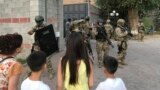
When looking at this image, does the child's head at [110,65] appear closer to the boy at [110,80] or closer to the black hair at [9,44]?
the boy at [110,80]

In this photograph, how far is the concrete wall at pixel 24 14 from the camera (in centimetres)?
1421

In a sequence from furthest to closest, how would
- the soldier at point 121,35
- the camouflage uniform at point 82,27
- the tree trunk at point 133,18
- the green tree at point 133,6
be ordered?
the tree trunk at point 133,18, the green tree at point 133,6, the soldier at point 121,35, the camouflage uniform at point 82,27

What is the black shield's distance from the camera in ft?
33.5

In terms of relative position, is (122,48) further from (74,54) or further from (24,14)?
(74,54)

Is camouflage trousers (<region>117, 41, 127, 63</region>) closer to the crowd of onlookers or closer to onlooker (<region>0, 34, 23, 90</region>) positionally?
the crowd of onlookers

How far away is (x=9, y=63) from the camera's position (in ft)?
15.0

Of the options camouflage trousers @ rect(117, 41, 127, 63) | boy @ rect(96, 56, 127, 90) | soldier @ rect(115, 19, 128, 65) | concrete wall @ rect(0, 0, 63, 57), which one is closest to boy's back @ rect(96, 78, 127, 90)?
boy @ rect(96, 56, 127, 90)

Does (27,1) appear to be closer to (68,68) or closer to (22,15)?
(22,15)

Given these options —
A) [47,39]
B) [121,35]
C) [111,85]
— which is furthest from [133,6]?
[111,85]

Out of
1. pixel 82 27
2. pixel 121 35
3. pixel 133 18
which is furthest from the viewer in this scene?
pixel 133 18

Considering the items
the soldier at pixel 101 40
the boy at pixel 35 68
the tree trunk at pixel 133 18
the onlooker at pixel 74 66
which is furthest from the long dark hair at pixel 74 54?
the tree trunk at pixel 133 18

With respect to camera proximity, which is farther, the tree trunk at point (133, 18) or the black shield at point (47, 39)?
the tree trunk at point (133, 18)

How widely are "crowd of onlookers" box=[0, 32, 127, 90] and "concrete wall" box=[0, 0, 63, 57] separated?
9.24 m

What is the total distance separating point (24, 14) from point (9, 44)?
10.0 metres
